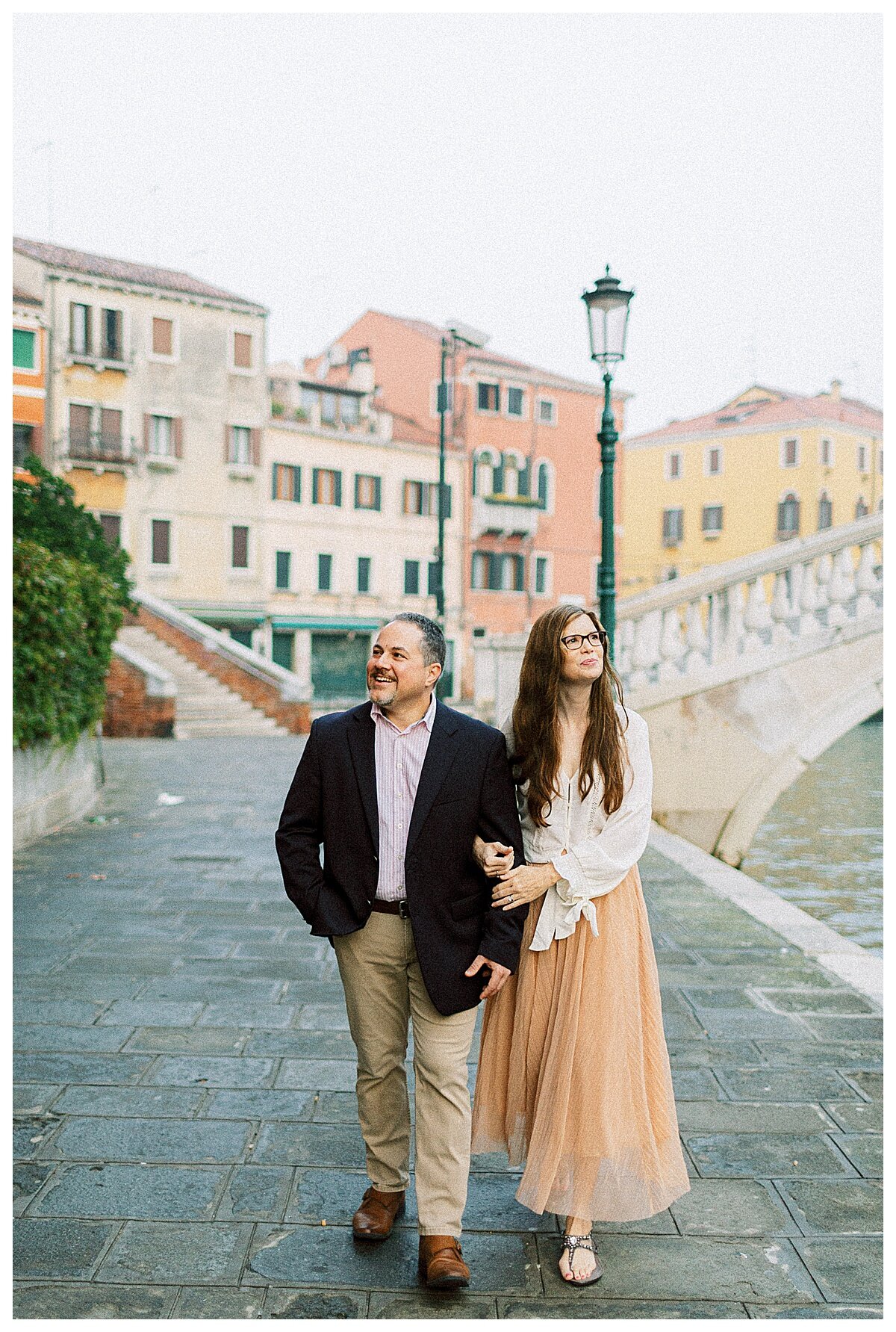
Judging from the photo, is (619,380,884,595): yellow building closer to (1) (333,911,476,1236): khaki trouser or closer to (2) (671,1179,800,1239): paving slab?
(2) (671,1179,800,1239): paving slab

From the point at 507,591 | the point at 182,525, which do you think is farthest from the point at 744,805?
the point at 507,591

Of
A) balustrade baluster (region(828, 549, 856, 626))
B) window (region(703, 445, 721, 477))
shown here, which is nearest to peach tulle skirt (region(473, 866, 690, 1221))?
balustrade baluster (region(828, 549, 856, 626))

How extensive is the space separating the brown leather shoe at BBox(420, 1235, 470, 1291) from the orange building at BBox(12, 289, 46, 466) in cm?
3075

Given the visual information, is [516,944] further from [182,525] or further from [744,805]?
[182,525]

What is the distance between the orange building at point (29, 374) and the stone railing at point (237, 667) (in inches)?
309

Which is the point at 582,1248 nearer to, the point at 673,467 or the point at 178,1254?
the point at 178,1254

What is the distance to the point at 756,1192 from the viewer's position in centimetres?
347

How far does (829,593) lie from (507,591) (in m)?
30.1

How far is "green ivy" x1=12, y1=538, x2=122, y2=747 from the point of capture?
337 inches

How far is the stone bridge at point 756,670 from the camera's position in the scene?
11.1 metres

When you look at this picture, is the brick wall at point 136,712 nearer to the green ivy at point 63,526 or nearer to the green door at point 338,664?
the green ivy at point 63,526

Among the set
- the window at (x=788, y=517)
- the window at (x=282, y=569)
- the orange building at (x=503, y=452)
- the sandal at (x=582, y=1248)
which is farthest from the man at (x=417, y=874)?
the window at (x=788, y=517)

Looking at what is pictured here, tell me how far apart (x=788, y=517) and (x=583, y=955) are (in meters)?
46.3
